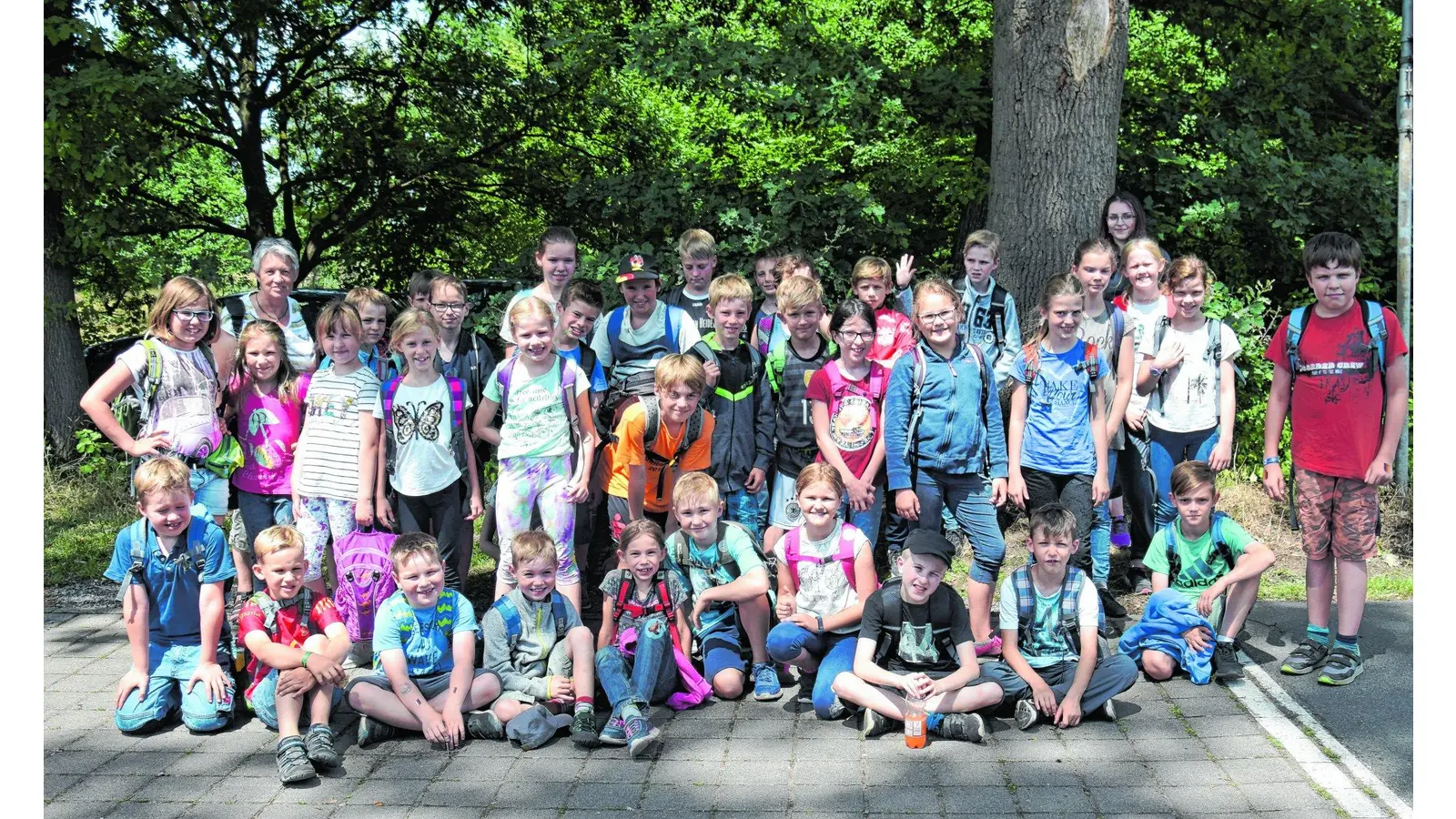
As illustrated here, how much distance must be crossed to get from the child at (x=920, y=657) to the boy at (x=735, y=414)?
138 cm

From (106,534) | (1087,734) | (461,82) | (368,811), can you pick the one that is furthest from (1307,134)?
(106,534)

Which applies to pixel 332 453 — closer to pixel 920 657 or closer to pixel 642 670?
pixel 642 670

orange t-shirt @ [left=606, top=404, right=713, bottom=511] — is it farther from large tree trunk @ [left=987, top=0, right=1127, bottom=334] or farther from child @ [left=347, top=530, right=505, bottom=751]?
large tree trunk @ [left=987, top=0, right=1127, bottom=334]

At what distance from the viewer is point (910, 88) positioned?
9.66 meters

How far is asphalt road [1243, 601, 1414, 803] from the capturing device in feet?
15.4

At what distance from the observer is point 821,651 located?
5.40 meters

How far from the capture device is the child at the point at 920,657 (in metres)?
4.91

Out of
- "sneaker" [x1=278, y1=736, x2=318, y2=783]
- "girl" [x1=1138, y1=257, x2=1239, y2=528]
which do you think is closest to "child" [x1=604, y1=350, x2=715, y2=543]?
"sneaker" [x1=278, y1=736, x2=318, y2=783]

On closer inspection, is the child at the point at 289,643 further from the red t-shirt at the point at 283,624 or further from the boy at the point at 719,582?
the boy at the point at 719,582

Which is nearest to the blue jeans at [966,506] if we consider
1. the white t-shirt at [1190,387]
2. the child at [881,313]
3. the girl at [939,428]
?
the girl at [939,428]

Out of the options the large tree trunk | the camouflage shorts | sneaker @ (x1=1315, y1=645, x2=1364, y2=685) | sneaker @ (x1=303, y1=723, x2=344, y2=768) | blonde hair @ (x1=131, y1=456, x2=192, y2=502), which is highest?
the large tree trunk

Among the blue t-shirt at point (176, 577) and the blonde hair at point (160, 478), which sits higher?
the blonde hair at point (160, 478)

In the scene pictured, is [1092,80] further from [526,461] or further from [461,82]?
[461,82]

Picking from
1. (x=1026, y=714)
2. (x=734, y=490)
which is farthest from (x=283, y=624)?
(x=1026, y=714)
